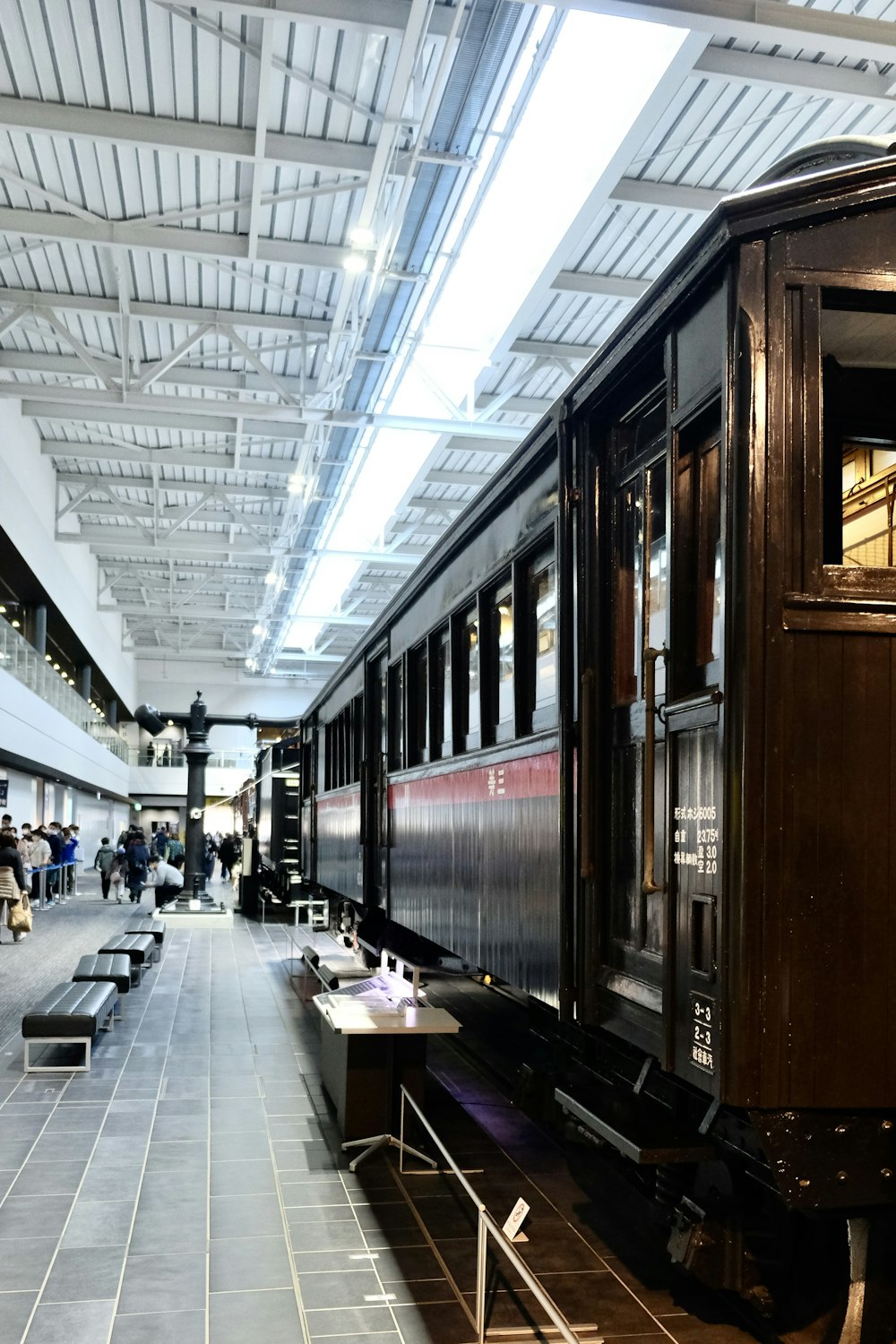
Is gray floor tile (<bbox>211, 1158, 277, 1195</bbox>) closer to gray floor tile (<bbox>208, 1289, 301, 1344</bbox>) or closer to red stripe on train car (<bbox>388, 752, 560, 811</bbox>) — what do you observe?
gray floor tile (<bbox>208, 1289, 301, 1344</bbox>)

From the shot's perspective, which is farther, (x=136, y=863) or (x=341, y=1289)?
(x=136, y=863)

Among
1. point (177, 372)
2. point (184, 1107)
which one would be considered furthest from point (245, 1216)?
point (177, 372)

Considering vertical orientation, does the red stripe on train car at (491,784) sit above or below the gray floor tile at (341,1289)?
above

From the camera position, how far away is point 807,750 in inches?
128

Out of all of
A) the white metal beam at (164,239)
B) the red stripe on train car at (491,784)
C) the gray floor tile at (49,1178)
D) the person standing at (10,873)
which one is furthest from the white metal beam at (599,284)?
the person standing at (10,873)

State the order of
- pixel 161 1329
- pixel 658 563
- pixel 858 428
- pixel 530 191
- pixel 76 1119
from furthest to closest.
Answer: pixel 530 191
pixel 76 1119
pixel 161 1329
pixel 658 563
pixel 858 428

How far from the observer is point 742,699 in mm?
3236

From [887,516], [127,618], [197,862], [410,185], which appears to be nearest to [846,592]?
[887,516]

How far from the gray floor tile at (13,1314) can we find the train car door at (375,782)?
18.2 feet

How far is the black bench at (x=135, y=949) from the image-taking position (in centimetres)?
1420

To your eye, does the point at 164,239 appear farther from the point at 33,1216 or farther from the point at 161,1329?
the point at 161,1329

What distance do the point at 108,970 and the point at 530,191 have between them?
8531mm

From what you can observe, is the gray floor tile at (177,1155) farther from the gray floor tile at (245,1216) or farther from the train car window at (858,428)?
the train car window at (858,428)

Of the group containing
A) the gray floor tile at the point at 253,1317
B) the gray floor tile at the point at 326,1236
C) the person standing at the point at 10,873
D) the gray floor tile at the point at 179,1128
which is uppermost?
the person standing at the point at 10,873
